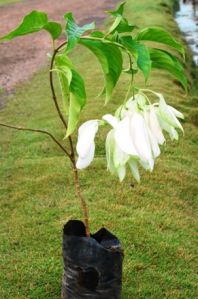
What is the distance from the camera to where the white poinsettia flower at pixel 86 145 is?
184 centimetres

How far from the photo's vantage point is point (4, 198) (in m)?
6.32

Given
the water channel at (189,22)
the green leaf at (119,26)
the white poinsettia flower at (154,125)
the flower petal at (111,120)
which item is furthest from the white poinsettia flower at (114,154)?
the water channel at (189,22)

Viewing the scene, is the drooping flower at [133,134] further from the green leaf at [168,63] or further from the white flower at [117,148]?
the green leaf at [168,63]

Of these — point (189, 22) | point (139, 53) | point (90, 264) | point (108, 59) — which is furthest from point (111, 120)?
point (189, 22)

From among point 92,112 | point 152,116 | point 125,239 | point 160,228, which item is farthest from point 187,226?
point 92,112

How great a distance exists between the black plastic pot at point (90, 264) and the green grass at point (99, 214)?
2.63 feet

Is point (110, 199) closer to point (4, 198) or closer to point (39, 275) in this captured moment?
point (4, 198)

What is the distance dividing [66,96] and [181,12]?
32193mm

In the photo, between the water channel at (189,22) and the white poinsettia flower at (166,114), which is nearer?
the white poinsettia flower at (166,114)

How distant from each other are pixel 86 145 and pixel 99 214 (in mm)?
3726

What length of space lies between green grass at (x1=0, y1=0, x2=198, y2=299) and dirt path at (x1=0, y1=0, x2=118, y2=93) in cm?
546

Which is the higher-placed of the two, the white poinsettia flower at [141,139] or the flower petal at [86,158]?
the white poinsettia flower at [141,139]

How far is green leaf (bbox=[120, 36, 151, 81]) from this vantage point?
184cm

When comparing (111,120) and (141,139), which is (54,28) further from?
(141,139)
